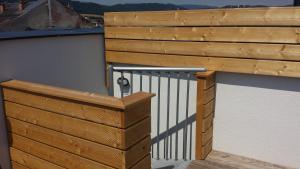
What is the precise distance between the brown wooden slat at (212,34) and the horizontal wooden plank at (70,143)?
5.05ft

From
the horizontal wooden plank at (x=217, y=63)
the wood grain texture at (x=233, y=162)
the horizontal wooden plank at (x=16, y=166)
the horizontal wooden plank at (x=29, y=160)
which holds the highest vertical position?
the horizontal wooden plank at (x=217, y=63)

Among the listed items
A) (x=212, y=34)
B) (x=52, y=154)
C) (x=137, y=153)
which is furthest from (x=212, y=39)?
(x=52, y=154)

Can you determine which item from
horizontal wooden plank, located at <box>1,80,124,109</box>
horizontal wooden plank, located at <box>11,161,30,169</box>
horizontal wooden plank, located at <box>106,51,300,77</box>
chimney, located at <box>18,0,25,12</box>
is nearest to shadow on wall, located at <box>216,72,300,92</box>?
horizontal wooden plank, located at <box>106,51,300,77</box>

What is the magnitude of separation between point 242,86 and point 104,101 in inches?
61.7

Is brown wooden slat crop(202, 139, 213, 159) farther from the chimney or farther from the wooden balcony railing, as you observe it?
the chimney

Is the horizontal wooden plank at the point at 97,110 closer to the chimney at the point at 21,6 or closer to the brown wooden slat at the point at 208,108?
the brown wooden slat at the point at 208,108

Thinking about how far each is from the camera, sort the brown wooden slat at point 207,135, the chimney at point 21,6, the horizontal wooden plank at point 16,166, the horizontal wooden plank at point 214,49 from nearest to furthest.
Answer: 1. the horizontal wooden plank at point 214,49
2. the horizontal wooden plank at point 16,166
3. the brown wooden slat at point 207,135
4. the chimney at point 21,6

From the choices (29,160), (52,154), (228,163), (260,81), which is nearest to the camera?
(52,154)

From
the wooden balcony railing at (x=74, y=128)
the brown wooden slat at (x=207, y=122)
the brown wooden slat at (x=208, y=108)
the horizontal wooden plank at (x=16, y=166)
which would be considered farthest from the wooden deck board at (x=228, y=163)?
the horizontal wooden plank at (x=16, y=166)

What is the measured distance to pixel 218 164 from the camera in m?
2.94

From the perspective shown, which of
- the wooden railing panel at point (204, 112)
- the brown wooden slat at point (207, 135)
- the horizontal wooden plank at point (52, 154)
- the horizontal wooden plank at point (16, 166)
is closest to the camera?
the horizontal wooden plank at point (52, 154)

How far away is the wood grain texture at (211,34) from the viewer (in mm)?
2607

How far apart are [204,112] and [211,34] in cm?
76

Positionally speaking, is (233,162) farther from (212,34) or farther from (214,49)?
(212,34)
